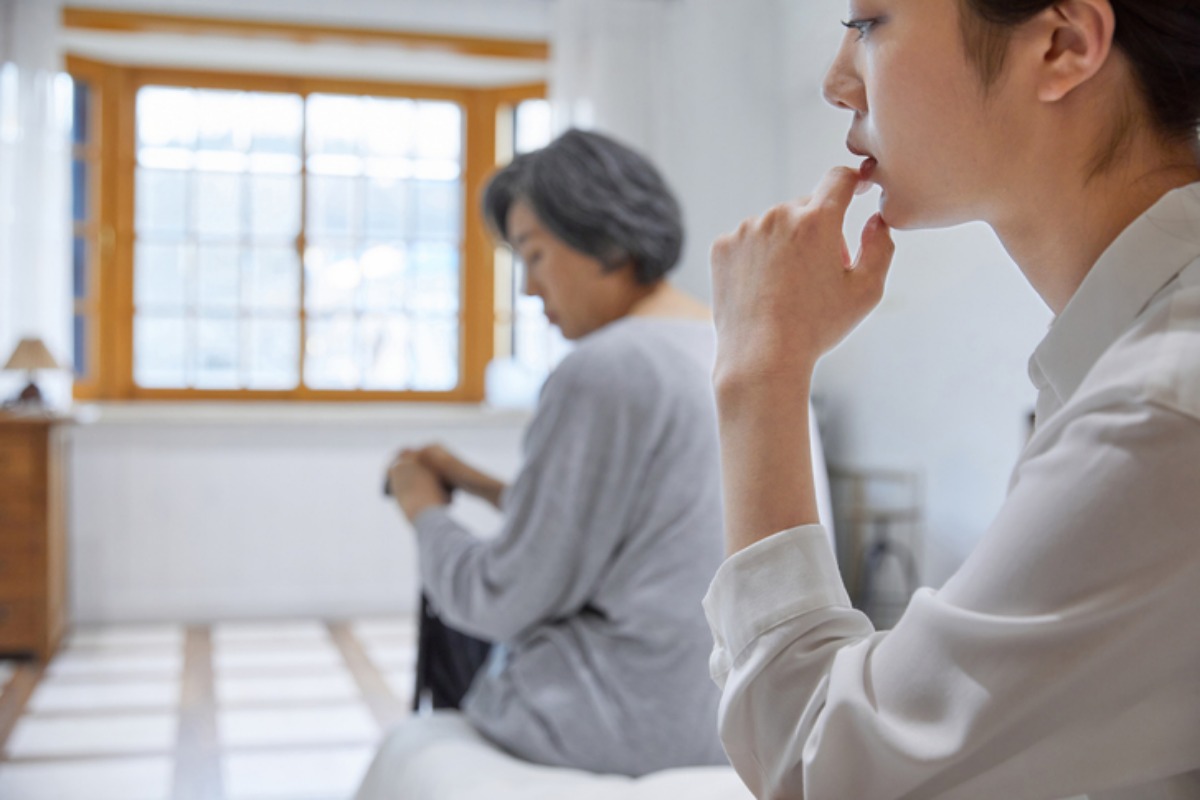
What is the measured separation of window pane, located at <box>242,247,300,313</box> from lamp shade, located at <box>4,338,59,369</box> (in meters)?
1.18

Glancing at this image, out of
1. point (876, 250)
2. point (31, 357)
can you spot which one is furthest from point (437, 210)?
point (876, 250)

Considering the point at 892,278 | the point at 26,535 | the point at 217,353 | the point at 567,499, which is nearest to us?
the point at 892,278

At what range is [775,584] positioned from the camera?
21.3 inches

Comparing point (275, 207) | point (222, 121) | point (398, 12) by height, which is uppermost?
point (398, 12)

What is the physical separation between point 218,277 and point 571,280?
440 cm

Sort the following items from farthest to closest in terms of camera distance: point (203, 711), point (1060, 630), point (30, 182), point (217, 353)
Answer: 1. point (217, 353)
2. point (30, 182)
3. point (203, 711)
4. point (1060, 630)

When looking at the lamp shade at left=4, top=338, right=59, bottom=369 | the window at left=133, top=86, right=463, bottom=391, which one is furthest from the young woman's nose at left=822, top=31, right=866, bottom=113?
the window at left=133, top=86, right=463, bottom=391

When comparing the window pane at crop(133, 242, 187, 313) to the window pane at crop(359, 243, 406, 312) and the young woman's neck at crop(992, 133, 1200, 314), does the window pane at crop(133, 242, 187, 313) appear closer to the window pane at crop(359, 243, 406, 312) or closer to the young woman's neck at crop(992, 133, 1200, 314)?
the window pane at crop(359, 243, 406, 312)

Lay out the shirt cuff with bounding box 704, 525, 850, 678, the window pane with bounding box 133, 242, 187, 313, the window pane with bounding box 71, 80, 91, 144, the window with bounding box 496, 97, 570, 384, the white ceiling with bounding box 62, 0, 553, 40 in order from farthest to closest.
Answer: the window with bounding box 496, 97, 570, 384 < the window pane with bounding box 133, 242, 187, 313 < the window pane with bounding box 71, 80, 91, 144 < the white ceiling with bounding box 62, 0, 553, 40 < the shirt cuff with bounding box 704, 525, 850, 678

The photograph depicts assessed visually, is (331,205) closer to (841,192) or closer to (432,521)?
(432,521)

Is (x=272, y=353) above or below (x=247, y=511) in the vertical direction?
above

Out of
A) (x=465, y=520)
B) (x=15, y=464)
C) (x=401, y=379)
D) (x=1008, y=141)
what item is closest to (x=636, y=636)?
(x=1008, y=141)

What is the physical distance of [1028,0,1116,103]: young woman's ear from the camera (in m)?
0.49

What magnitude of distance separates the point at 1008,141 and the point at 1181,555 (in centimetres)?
19
